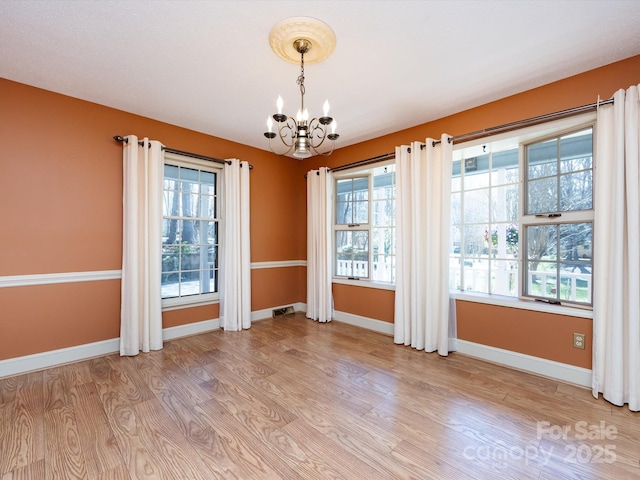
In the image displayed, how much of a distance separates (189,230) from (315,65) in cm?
270

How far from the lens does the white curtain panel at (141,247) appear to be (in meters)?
3.12

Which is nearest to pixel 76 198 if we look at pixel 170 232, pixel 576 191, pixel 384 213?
pixel 170 232

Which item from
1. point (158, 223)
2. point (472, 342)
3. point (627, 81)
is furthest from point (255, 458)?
point (627, 81)

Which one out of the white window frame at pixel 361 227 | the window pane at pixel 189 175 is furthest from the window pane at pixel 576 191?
the window pane at pixel 189 175

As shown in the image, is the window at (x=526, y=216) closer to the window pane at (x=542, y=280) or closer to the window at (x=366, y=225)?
the window pane at (x=542, y=280)

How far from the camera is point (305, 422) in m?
1.98

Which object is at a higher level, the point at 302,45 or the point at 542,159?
the point at 302,45

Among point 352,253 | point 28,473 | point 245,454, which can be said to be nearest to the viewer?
point 28,473

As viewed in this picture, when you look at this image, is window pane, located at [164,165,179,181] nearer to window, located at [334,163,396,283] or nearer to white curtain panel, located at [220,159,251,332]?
white curtain panel, located at [220,159,251,332]

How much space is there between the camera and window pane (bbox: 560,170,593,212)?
2.54 meters

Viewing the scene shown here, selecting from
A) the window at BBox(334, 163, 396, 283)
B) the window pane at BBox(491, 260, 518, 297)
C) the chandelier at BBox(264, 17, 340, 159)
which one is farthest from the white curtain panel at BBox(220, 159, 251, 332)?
the window pane at BBox(491, 260, 518, 297)

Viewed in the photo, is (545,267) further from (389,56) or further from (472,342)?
(389,56)

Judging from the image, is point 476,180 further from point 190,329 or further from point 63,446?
point 63,446

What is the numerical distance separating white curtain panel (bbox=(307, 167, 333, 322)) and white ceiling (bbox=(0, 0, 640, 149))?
4.80 feet
